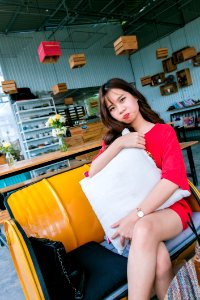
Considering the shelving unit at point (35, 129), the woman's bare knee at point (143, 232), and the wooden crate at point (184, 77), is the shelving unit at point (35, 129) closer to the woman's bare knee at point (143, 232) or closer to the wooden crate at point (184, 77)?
the wooden crate at point (184, 77)

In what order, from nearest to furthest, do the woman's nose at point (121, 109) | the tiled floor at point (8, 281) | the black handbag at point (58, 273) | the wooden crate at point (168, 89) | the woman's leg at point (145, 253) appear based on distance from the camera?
the woman's leg at point (145, 253)
the black handbag at point (58, 273)
the woman's nose at point (121, 109)
the tiled floor at point (8, 281)
the wooden crate at point (168, 89)

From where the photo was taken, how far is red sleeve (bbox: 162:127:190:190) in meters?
1.24

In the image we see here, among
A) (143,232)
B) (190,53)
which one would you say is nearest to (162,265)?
(143,232)

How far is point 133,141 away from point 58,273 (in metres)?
0.74

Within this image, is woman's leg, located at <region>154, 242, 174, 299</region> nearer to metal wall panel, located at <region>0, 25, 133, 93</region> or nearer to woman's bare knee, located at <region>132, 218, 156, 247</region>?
woman's bare knee, located at <region>132, 218, 156, 247</region>

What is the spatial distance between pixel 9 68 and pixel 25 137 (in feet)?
8.86

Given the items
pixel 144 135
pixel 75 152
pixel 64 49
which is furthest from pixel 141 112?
pixel 64 49

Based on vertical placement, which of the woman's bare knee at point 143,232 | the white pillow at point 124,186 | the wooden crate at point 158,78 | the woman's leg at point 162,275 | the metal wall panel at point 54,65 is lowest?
the woman's leg at point 162,275

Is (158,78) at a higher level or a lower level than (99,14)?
lower

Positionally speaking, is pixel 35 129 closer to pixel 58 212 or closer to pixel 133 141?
pixel 58 212

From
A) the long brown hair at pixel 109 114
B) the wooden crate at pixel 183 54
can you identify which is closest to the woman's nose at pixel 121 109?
the long brown hair at pixel 109 114

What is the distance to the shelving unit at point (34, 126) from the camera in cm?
903

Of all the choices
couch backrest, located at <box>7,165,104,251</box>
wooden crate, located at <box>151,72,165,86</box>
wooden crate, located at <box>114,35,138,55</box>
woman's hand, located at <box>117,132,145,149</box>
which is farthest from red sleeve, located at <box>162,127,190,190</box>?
wooden crate, located at <box>151,72,165,86</box>

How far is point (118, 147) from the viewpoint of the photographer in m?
1.36
